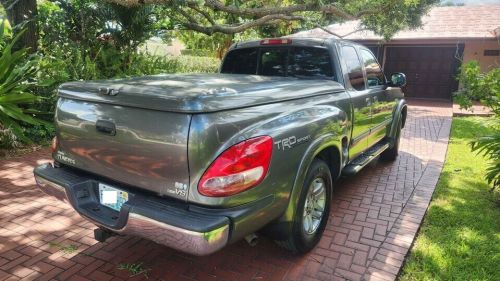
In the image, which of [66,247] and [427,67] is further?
[427,67]

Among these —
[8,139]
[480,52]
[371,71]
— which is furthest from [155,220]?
[480,52]

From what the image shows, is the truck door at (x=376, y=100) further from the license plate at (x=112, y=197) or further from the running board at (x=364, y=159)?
the license plate at (x=112, y=197)

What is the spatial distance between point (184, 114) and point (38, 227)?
100 inches

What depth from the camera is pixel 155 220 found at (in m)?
2.36

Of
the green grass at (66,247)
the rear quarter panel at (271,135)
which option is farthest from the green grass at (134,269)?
the rear quarter panel at (271,135)

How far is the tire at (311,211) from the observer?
3.11m

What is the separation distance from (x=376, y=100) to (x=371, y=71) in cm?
51

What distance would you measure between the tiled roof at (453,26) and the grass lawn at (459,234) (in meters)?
10.7

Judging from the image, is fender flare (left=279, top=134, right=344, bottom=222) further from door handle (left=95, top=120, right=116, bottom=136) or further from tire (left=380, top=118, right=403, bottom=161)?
tire (left=380, top=118, right=403, bottom=161)

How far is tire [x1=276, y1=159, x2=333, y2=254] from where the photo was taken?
3.11m

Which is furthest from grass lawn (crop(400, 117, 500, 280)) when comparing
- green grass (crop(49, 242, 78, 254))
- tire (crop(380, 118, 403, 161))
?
green grass (crop(49, 242, 78, 254))

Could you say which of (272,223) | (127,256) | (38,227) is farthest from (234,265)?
(38,227)

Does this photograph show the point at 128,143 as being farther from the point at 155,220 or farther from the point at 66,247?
the point at 66,247

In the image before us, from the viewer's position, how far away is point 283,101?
123 inches
